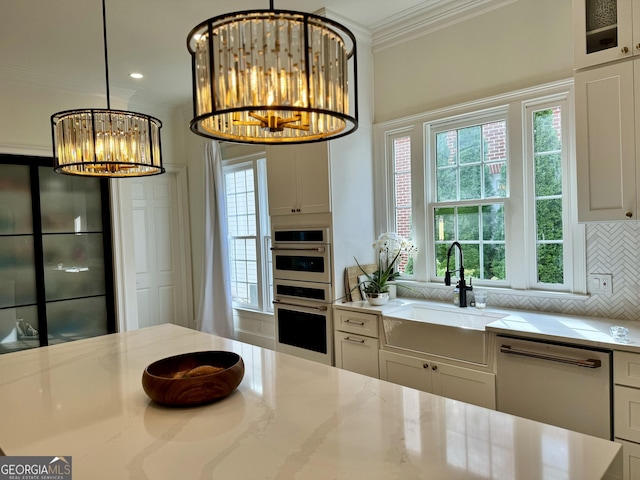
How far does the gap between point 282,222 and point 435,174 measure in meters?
1.33

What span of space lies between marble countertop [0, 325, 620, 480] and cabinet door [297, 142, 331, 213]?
5.82ft

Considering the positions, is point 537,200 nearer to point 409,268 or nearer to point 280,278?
point 409,268

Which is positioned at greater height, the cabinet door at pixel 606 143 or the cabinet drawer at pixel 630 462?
the cabinet door at pixel 606 143

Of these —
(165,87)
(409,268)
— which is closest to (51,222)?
(165,87)

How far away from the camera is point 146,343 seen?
224cm

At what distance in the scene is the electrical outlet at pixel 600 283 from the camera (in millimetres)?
2533

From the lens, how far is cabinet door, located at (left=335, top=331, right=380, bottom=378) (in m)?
3.05

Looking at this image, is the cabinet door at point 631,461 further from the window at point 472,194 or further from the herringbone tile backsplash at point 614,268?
the window at point 472,194

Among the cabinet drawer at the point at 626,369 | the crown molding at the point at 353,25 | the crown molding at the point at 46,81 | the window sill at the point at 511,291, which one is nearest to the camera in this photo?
the cabinet drawer at the point at 626,369

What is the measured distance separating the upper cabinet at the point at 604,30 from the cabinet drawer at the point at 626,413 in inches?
64.7

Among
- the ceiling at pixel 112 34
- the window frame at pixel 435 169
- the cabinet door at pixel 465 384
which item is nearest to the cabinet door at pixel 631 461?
the cabinet door at pixel 465 384

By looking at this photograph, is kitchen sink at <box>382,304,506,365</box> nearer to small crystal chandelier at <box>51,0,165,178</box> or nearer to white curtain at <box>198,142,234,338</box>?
small crystal chandelier at <box>51,0,165,178</box>

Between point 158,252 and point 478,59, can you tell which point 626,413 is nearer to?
point 478,59

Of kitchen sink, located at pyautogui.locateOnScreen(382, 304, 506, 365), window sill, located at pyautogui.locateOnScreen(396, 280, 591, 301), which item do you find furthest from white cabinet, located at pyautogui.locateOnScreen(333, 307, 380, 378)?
window sill, located at pyautogui.locateOnScreen(396, 280, 591, 301)
